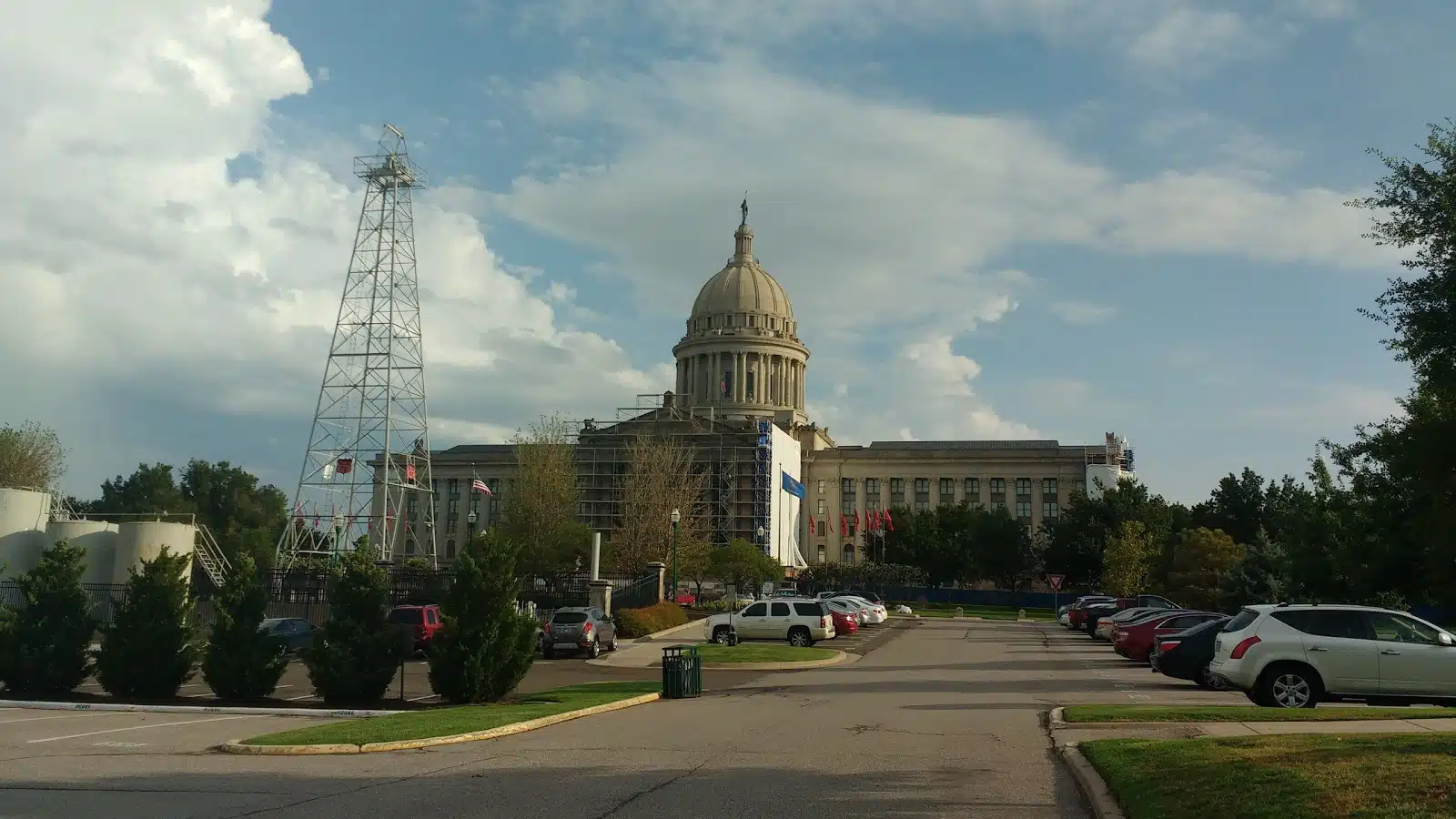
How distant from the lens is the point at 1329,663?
54.0 feet

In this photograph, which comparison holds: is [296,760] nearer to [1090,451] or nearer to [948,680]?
[948,680]

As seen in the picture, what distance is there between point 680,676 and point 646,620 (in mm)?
21494

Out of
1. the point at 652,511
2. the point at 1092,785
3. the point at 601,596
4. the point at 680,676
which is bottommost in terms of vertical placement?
the point at 1092,785

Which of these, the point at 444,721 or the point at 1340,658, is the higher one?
the point at 1340,658

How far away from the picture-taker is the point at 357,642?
21453mm

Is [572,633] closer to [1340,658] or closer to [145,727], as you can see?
[145,727]

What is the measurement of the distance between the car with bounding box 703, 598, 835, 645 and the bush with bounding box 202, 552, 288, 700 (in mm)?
19453

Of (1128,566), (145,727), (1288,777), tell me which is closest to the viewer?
(1288,777)

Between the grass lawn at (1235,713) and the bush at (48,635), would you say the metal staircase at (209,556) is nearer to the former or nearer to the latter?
the bush at (48,635)

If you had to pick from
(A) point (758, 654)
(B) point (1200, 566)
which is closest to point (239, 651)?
(A) point (758, 654)

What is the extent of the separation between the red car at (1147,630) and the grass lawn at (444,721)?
14512 mm

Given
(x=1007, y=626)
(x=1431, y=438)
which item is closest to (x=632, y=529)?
(x=1007, y=626)

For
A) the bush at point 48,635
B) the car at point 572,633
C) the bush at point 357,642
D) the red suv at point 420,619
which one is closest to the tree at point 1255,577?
the car at point 572,633

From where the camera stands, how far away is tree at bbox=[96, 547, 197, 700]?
22453 millimetres
